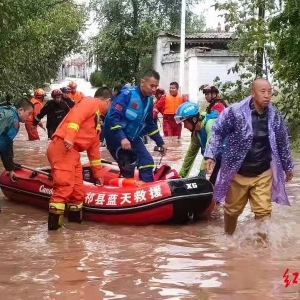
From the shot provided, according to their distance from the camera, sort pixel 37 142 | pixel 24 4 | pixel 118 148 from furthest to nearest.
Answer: pixel 37 142
pixel 24 4
pixel 118 148

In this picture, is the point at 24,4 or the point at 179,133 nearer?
the point at 24,4

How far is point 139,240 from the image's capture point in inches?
246

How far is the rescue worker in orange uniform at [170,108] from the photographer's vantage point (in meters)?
16.3

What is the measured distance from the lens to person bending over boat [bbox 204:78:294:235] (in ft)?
18.6

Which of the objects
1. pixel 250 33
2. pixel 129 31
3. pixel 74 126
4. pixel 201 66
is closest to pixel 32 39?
pixel 250 33

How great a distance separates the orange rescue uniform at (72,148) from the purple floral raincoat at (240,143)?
4.72ft

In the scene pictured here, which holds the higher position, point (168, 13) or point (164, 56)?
point (168, 13)

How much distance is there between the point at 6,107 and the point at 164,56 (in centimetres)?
2458

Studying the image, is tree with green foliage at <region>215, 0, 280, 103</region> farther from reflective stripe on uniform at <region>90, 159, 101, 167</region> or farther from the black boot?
the black boot

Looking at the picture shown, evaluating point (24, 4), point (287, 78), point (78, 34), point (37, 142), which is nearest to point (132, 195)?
point (24, 4)

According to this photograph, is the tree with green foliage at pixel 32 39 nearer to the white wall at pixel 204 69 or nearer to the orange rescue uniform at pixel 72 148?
the orange rescue uniform at pixel 72 148

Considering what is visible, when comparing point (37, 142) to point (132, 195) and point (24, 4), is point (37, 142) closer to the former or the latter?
point (24, 4)

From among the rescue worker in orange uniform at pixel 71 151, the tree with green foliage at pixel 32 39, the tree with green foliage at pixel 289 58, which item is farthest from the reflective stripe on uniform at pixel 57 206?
the tree with green foliage at pixel 289 58

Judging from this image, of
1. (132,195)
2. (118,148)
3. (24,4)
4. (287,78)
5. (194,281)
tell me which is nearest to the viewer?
(194,281)
